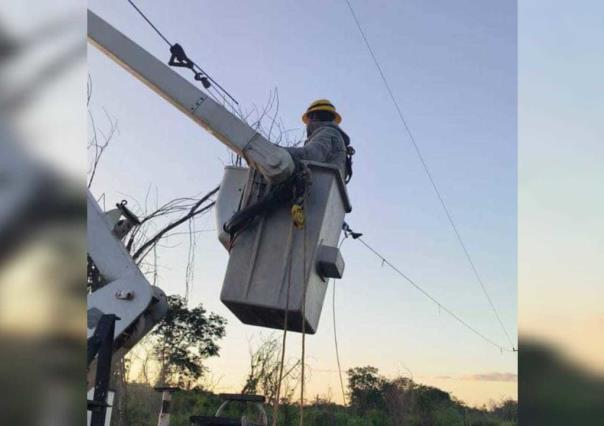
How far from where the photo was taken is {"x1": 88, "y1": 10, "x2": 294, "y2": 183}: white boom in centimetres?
239

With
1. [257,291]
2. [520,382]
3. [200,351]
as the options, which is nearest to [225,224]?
[257,291]

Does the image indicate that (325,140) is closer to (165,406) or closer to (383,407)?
(165,406)

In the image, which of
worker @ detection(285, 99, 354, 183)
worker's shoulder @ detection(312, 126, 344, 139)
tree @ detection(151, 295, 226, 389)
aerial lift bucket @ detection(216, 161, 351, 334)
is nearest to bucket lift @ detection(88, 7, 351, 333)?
aerial lift bucket @ detection(216, 161, 351, 334)

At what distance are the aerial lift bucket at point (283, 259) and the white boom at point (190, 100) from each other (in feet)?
0.45

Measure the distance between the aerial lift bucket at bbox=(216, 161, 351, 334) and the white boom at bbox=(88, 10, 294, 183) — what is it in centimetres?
14

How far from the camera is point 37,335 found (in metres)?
0.47

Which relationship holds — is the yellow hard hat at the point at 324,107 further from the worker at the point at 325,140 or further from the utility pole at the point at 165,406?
the utility pole at the point at 165,406

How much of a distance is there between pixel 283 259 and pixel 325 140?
0.62 metres

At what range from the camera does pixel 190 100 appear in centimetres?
252

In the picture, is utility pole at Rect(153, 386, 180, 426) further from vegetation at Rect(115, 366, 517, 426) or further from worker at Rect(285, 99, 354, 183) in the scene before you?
vegetation at Rect(115, 366, 517, 426)

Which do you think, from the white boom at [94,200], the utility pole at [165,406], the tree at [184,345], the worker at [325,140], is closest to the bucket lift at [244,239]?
the white boom at [94,200]

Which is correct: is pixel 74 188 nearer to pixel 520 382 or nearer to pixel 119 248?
pixel 520 382

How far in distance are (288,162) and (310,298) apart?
502mm

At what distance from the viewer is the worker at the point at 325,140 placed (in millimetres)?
2602
